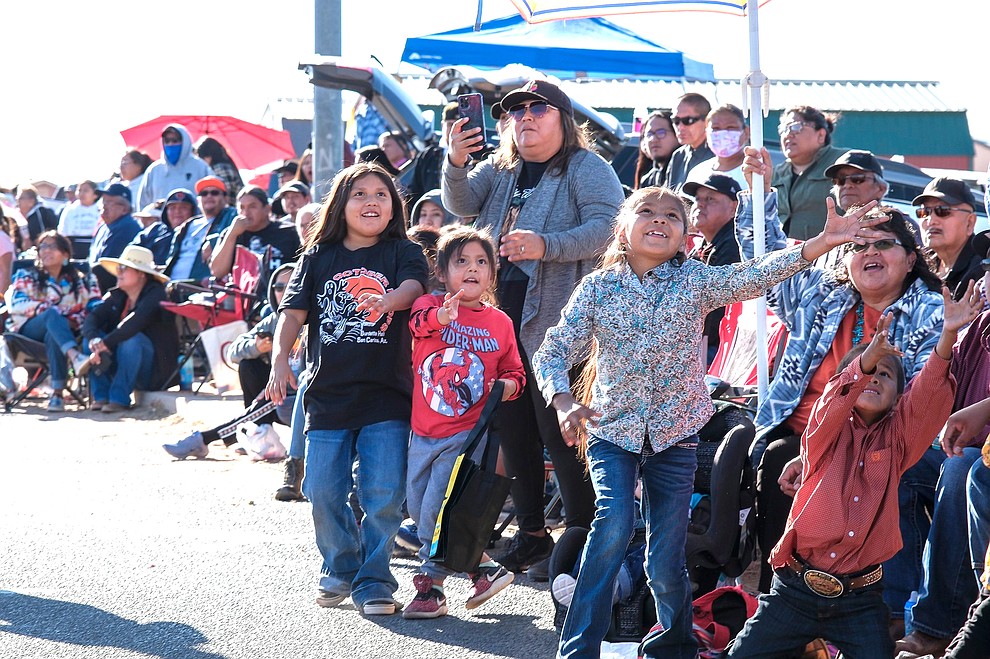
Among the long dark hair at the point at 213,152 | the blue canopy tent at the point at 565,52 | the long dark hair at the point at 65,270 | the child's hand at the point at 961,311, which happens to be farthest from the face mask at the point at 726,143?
the long dark hair at the point at 213,152

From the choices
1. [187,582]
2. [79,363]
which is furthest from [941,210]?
[79,363]

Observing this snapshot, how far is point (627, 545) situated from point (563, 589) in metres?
0.52

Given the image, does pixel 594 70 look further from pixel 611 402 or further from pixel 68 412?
pixel 611 402

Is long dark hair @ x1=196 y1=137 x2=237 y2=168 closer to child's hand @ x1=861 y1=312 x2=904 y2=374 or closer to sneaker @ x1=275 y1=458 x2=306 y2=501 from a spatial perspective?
sneaker @ x1=275 y1=458 x2=306 y2=501

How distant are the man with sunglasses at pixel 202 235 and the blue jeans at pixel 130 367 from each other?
805 millimetres

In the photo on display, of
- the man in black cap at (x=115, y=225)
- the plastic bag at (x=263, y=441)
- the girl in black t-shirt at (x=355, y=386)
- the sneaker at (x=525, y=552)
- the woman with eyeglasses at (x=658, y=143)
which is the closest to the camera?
the girl in black t-shirt at (x=355, y=386)

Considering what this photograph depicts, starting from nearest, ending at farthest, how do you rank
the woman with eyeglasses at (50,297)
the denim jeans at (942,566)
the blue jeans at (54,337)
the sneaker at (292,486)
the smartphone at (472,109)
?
the denim jeans at (942,566) → the smartphone at (472,109) → the sneaker at (292,486) → the blue jeans at (54,337) → the woman with eyeglasses at (50,297)

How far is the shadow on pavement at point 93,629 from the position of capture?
198 inches

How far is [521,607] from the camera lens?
5590 mm

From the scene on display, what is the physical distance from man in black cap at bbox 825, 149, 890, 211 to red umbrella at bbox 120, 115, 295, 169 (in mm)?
13845

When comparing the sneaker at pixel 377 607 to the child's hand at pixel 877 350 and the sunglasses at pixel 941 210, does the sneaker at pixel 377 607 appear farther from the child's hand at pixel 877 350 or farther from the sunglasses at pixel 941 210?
the sunglasses at pixel 941 210

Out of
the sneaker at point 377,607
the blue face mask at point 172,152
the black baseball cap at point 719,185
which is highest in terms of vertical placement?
the blue face mask at point 172,152

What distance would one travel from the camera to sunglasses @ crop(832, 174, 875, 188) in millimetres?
6637

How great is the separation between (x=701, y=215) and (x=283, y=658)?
354 centimetres
